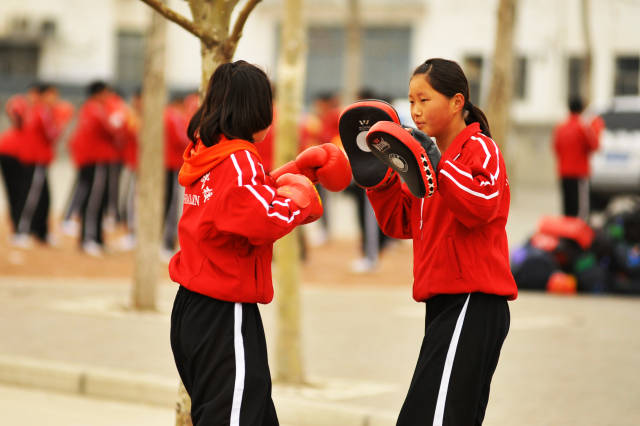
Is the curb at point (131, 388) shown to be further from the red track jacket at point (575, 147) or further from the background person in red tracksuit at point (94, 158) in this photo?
the red track jacket at point (575, 147)

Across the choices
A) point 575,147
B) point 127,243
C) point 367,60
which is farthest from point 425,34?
point 127,243

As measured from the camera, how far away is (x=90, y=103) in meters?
14.3

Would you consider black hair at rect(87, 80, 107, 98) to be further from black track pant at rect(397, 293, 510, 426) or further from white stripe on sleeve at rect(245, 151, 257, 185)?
black track pant at rect(397, 293, 510, 426)

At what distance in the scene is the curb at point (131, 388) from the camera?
20.8 ft

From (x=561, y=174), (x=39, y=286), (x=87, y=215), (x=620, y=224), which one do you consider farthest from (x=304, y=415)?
(x=561, y=174)

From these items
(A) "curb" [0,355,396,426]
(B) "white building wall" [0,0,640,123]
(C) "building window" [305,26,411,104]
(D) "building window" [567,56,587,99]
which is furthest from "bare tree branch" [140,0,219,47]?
(C) "building window" [305,26,411,104]

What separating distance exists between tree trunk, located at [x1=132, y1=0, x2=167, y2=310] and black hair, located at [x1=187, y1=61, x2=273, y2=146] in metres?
5.57

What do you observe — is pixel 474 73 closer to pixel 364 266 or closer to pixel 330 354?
pixel 364 266

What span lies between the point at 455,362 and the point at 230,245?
0.87 metres

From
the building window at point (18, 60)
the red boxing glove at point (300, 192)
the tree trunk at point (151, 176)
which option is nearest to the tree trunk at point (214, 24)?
the red boxing glove at point (300, 192)

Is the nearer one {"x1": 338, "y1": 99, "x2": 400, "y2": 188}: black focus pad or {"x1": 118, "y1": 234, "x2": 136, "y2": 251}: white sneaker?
{"x1": 338, "y1": 99, "x2": 400, "y2": 188}: black focus pad

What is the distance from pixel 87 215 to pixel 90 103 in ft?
4.57

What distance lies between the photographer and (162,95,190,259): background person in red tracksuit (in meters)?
13.8

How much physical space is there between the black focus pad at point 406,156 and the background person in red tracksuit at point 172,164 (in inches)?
388
